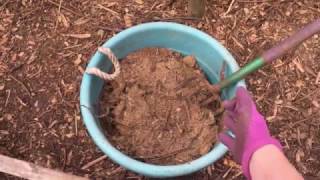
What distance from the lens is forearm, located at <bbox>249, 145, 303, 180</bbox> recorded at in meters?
1.16

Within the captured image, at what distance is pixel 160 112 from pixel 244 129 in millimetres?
371

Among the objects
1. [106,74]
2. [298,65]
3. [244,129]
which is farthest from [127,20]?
[244,129]

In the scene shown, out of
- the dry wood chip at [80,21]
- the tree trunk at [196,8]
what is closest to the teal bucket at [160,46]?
the tree trunk at [196,8]

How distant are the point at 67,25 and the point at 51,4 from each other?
12 centimetres

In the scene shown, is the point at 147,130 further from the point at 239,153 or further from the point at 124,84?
the point at 239,153

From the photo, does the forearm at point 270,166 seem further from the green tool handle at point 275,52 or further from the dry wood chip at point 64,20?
the dry wood chip at point 64,20

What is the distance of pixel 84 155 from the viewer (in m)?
1.68

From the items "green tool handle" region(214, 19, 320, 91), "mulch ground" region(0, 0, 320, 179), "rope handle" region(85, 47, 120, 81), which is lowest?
"mulch ground" region(0, 0, 320, 179)

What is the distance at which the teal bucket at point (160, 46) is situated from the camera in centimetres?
144

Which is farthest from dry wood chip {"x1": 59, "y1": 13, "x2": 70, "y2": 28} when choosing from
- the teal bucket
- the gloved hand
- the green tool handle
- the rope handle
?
the gloved hand

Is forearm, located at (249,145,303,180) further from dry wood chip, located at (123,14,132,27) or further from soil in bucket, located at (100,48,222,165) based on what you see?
dry wood chip, located at (123,14,132,27)

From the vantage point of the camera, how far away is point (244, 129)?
4.28ft

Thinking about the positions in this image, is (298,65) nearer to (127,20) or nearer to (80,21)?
(127,20)

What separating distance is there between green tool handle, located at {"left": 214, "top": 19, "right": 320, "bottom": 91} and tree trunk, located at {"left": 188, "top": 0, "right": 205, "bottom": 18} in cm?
36
